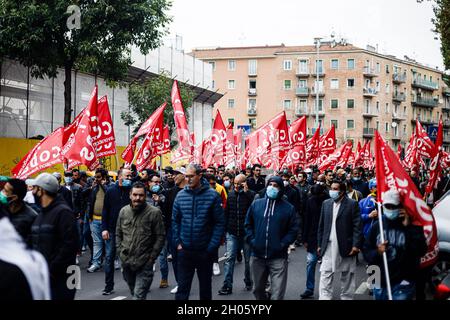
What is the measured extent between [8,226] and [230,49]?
84.2 m

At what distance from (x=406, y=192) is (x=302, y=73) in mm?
79219

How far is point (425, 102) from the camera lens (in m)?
97.8

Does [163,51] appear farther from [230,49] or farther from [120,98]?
[230,49]

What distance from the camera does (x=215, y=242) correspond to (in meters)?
7.47

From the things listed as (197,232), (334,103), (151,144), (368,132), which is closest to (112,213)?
(197,232)

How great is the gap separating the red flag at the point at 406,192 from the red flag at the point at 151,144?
9986 mm

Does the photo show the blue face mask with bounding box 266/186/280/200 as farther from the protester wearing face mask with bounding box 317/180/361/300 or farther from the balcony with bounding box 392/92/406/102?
the balcony with bounding box 392/92/406/102

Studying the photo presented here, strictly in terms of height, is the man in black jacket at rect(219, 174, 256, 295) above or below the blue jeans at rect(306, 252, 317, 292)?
above

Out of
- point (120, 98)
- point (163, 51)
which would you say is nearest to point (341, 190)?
point (120, 98)

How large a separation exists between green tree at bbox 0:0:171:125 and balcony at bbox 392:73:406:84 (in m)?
69.5

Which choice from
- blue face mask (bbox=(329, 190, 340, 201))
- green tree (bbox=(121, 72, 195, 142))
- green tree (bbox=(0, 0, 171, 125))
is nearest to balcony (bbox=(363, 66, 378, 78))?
green tree (bbox=(121, 72, 195, 142))

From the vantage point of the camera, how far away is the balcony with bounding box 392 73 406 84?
89.8 m

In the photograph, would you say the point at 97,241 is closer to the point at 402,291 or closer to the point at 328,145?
the point at 402,291
